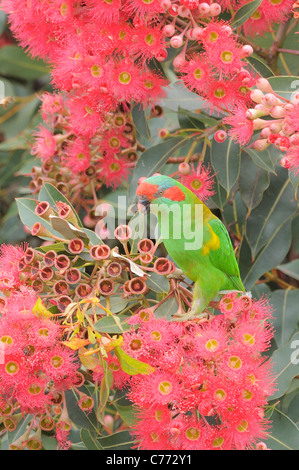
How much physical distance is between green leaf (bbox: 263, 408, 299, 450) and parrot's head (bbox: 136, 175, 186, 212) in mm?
522

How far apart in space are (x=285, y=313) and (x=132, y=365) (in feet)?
2.61

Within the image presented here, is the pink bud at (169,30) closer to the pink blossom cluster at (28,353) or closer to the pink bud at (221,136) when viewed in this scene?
the pink bud at (221,136)

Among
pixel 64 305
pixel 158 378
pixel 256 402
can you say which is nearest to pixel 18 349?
pixel 64 305

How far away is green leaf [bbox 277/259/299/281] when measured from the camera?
1873mm

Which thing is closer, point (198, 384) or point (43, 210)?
point (198, 384)

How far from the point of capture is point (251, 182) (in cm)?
168

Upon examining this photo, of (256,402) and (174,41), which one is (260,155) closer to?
(174,41)

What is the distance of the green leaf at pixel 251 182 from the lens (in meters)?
1.66

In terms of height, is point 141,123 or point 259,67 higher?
point 259,67

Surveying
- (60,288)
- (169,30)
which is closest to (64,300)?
(60,288)

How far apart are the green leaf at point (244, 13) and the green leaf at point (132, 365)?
2.67 feet

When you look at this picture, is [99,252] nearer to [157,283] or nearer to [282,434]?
[157,283]

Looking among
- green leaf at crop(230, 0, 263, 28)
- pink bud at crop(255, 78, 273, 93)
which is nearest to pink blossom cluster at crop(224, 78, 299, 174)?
pink bud at crop(255, 78, 273, 93)

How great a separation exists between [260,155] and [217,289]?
353 millimetres
